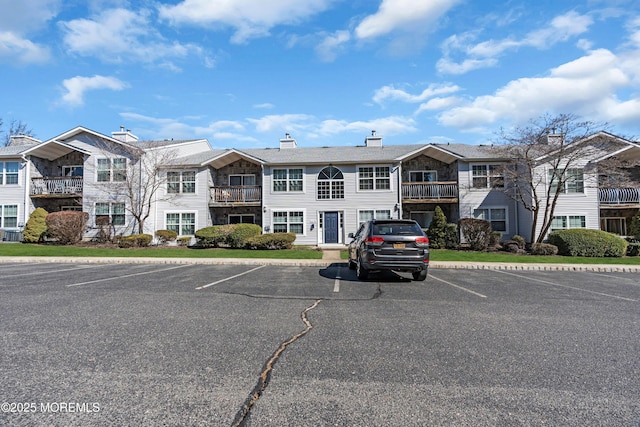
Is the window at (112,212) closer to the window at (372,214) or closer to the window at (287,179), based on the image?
the window at (287,179)

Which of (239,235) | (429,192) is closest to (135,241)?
(239,235)

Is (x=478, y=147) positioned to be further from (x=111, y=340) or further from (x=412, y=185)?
(x=111, y=340)

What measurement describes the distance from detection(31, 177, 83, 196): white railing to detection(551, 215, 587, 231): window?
30845 mm

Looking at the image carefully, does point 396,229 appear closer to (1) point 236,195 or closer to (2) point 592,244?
(2) point 592,244

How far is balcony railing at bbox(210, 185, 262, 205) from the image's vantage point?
2397 centimetres

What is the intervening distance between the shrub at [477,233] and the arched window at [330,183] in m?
7.78

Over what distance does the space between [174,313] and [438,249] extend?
1768 cm

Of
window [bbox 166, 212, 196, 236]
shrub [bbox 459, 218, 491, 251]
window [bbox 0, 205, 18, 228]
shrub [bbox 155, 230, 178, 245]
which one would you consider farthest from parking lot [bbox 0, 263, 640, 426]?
window [bbox 0, 205, 18, 228]

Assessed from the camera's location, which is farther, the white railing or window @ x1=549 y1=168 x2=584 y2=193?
the white railing

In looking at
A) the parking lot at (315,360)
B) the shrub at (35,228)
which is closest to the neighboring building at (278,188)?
the shrub at (35,228)

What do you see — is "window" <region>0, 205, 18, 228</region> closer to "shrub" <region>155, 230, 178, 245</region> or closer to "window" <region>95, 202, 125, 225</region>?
"window" <region>95, 202, 125, 225</region>

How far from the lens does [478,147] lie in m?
25.5

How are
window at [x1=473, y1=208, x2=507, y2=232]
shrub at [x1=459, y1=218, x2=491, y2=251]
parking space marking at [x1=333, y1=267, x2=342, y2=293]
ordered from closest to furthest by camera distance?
parking space marking at [x1=333, y1=267, x2=342, y2=293] < shrub at [x1=459, y1=218, x2=491, y2=251] < window at [x1=473, y1=208, x2=507, y2=232]

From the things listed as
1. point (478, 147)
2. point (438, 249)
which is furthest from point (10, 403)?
point (478, 147)
